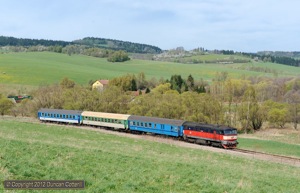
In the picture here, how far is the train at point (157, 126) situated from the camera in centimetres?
3906

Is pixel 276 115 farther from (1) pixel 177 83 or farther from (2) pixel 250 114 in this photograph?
(1) pixel 177 83

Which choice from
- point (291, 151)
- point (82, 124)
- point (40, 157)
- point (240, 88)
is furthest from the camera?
point (240, 88)

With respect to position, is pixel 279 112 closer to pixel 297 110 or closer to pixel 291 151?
pixel 297 110

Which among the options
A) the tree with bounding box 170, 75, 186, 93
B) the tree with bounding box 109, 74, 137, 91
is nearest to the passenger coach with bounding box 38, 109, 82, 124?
the tree with bounding box 109, 74, 137, 91

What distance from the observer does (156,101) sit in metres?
65.5

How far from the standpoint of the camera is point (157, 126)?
46.6m

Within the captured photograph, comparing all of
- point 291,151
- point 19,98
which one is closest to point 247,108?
point 291,151

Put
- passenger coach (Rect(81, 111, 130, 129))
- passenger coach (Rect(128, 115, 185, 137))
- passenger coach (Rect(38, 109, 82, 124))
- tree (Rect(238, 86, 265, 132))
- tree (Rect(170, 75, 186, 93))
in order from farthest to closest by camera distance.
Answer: tree (Rect(170, 75, 186, 93)) < tree (Rect(238, 86, 265, 132)) < passenger coach (Rect(38, 109, 82, 124)) < passenger coach (Rect(81, 111, 130, 129)) < passenger coach (Rect(128, 115, 185, 137))

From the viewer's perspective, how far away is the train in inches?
1538

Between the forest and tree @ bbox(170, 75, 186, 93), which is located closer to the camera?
the forest

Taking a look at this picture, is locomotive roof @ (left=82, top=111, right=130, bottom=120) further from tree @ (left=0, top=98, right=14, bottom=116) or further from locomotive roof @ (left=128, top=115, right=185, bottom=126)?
tree @ (left=0, top=98, right=14, bottom=116)

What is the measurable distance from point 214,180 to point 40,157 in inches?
306

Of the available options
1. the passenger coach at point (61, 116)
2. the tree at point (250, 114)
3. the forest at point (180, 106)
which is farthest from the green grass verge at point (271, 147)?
the passenger coach at point (61, 116)

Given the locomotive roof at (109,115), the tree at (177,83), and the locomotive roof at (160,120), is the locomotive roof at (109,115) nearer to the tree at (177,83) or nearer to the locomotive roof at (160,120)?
the locomotive roof at (160,120)
